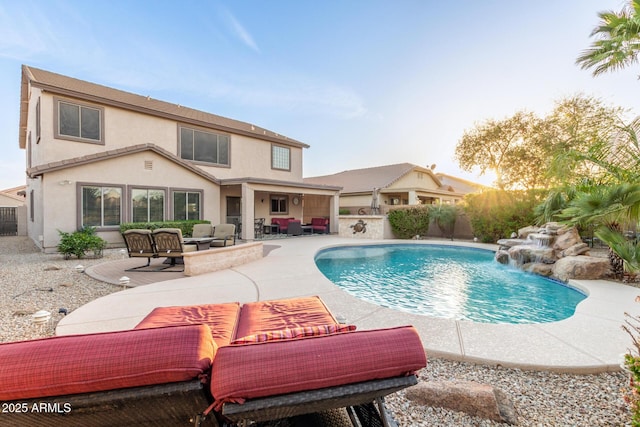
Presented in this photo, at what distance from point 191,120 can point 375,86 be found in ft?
33.6

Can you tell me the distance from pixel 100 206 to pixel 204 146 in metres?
6.38

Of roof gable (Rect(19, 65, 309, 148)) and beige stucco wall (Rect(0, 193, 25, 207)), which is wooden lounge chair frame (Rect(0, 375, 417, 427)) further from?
beige stucco wall (Rect(0, 193, 25, 207))

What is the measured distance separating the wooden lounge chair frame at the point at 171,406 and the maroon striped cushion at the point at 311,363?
0.04 metres

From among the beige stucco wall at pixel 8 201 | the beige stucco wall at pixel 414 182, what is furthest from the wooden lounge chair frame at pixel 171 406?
the beige stucco wall at pixel 8 201

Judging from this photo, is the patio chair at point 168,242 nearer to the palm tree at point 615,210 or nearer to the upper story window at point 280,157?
the palm tree at point 615,210

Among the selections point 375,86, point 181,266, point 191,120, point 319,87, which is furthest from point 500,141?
point 181,266

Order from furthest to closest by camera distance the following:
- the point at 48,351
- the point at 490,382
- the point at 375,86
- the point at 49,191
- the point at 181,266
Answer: the point at 375,86
the point at 49,191
the point at 181,266
the point at 490,382
the point at 48,351

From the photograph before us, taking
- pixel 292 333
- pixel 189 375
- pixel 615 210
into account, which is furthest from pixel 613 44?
pixel 189 375

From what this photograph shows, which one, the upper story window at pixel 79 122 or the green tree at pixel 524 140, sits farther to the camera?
the green tree at pixel 524 140

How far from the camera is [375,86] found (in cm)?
1587

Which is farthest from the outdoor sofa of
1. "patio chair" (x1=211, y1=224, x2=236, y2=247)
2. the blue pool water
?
"patio chair" (x1=211, y1=224, x2=236, y2=247)

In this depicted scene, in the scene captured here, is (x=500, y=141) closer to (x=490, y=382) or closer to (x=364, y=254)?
(x=364, y=254)

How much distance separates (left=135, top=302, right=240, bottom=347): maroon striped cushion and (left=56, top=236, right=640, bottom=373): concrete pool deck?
1.26 m

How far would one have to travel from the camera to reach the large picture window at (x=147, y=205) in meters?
12.8
